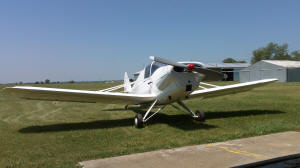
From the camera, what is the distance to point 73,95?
23.9 feet

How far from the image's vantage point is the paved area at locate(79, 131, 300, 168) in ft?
12.8

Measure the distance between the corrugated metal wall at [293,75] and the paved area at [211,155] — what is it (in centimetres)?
4103

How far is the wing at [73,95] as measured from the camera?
6.66m

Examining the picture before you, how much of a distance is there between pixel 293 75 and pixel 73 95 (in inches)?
1702

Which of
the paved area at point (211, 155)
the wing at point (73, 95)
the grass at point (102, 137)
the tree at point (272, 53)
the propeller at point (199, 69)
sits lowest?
the grass at point (102, 137)

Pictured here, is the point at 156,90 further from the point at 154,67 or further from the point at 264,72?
the point at 264,72

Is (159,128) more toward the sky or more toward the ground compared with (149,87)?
more toward the ground

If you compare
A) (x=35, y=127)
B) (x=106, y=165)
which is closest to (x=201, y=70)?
(x=106, y=165)

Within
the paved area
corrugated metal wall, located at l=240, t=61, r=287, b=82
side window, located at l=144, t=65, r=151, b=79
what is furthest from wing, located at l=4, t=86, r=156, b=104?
corrugated metal wall, located at l=240, t=61, r=287, b=82

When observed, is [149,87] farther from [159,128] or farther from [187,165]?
[187,165]

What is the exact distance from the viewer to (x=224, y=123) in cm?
756

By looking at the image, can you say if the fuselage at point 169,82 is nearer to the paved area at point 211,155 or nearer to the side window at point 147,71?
the side window at point 147,71

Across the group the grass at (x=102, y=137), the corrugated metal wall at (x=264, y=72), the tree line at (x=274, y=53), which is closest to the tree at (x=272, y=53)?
the tree line at (x=274, y=53)

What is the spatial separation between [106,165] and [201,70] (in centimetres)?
423
